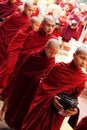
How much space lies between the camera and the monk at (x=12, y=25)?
6.70m

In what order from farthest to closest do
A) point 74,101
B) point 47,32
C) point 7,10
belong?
1. point 7,10
2. point 47,32
3. point 74,101

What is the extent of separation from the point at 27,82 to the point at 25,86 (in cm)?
7

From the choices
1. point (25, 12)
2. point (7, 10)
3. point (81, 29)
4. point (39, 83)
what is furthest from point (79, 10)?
point (39, 83)

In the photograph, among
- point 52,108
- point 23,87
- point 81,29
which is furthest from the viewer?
point 81,29

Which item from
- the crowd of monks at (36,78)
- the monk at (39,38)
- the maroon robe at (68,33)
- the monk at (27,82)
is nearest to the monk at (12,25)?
the crowd of monks at (36,78)

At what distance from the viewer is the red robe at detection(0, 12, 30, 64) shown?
22.0 feet

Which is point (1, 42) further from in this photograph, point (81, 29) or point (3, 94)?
point (81, 29)

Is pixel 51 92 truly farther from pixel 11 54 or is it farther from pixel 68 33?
pixel 68 33

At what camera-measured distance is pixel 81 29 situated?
12.4 metres

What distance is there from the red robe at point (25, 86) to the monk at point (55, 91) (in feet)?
0.63

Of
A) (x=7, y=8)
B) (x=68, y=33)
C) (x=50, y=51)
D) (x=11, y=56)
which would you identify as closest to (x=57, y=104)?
(x=50, y=51)

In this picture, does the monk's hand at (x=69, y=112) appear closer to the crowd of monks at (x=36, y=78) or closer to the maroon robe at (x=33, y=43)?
the crowd of monks at (x=36, y=78)

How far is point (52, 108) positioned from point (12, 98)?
0.79 meters

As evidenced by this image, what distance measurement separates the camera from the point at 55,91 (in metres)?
4.45
